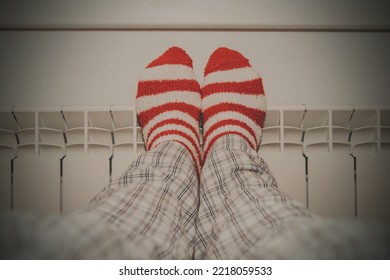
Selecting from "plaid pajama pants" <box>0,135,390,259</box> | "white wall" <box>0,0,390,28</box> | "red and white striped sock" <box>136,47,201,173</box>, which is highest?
"white wall" <box>0,0,390,28</box>

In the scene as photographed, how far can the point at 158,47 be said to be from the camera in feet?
1.62

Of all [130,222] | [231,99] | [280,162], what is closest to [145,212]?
[130,222]

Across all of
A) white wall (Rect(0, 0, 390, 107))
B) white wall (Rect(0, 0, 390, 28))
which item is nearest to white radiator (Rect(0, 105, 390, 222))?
white wall (Rect(0, 0, 390, 107))

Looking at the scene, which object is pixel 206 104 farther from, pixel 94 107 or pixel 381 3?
pixel 381 3

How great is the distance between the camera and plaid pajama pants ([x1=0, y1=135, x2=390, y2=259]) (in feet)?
0.88

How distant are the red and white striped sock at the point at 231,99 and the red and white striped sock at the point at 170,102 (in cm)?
2

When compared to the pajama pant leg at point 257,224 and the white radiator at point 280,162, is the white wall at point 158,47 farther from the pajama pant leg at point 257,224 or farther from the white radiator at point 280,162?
the pajama pant leg at point 257,224

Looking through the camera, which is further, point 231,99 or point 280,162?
point 231,99

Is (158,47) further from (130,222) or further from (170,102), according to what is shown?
(130,222)

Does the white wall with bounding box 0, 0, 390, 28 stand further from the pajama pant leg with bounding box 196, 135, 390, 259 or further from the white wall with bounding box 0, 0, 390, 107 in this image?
the pajama pant leg with bounding box 196, 135, 390, 259

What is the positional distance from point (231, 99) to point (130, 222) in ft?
1.16
